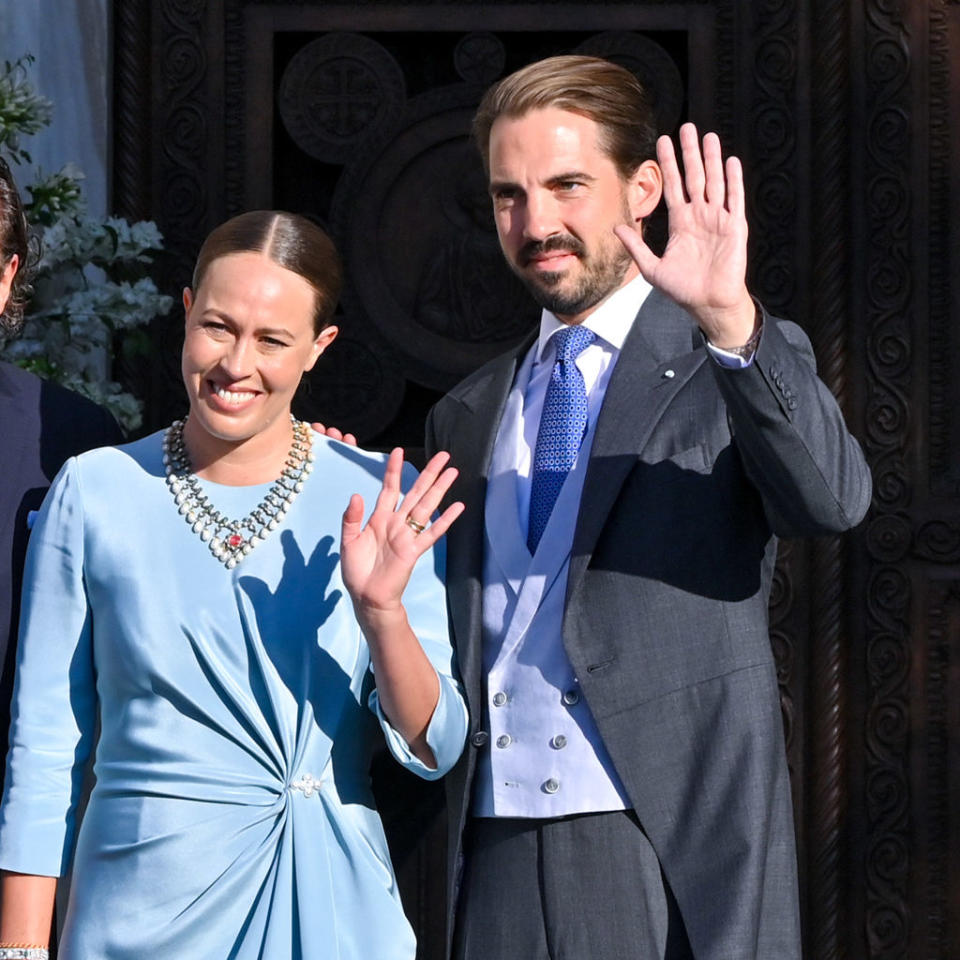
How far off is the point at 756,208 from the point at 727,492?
141 centimetres

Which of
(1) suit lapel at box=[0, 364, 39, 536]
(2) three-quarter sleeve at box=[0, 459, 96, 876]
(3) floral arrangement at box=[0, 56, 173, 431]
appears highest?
(3) floral arrangement at box=[0, 56, 173, 431]

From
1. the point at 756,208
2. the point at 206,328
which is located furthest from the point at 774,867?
the point at 756,208

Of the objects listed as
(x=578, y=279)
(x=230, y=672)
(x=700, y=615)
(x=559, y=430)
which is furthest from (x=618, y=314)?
(x=230, y=672)

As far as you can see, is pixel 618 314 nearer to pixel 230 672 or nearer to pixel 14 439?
pixel 230 672

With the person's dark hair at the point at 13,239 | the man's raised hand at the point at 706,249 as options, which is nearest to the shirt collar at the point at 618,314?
the man's raised hand at the point at 706,249

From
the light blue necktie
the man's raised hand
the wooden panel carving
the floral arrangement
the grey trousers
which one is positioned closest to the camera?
the man's raised hand

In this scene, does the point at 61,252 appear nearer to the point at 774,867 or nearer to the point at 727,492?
the point at 727,492

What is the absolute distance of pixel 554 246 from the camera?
2211mm

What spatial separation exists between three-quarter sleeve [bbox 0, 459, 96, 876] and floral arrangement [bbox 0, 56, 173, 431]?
3.25ft

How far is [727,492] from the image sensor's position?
2.09 meters

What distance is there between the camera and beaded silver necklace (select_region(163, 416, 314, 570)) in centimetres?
204

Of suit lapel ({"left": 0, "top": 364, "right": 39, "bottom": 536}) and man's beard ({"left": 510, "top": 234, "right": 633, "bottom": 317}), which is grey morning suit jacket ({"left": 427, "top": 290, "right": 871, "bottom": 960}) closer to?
man's beard ({"left": 510, "top": 234, "right": 633, "bottom": 317})

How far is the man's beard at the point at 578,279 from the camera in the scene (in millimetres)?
2217

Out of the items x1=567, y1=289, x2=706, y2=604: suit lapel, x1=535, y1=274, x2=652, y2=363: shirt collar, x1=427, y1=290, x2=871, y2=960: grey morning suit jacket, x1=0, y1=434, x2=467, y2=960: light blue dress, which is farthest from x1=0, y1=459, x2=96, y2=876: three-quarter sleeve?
x1=535, y1=274, x2=652, y2=363: shirt collar
